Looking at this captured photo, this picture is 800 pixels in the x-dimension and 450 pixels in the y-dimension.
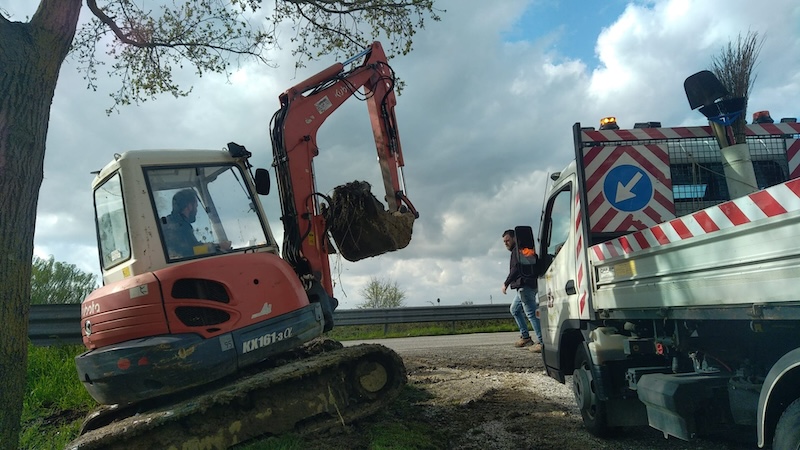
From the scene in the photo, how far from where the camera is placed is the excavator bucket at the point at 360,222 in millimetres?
6609

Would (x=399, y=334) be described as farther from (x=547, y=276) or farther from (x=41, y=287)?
(x=547, y=276)

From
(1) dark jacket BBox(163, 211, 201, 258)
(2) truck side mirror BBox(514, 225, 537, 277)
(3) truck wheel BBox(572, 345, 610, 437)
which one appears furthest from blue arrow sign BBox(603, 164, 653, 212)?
(1) dark jacket BBox(163, 211, 201, 258)

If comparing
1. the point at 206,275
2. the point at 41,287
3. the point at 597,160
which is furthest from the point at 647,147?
the point at 41,287

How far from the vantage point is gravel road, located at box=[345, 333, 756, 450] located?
4.94m

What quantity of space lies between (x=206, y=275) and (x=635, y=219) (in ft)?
11.7

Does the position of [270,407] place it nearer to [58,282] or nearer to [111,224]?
[111,224]

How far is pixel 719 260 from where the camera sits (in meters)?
3.10

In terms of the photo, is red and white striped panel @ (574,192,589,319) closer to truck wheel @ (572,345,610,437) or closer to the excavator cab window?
truck wheel @ (572,345,610,437)

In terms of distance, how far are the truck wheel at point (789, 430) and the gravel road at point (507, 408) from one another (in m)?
1.83

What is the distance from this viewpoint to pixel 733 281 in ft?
9.87

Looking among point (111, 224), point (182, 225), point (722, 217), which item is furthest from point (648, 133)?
point (111, 224)

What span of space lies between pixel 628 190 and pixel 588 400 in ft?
5.71

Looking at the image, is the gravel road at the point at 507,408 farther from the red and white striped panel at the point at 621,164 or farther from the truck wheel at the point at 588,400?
the red and white striped panel at the point at 621,164

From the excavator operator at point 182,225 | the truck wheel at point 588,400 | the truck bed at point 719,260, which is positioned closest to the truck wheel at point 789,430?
the truck bed at point 719,260
